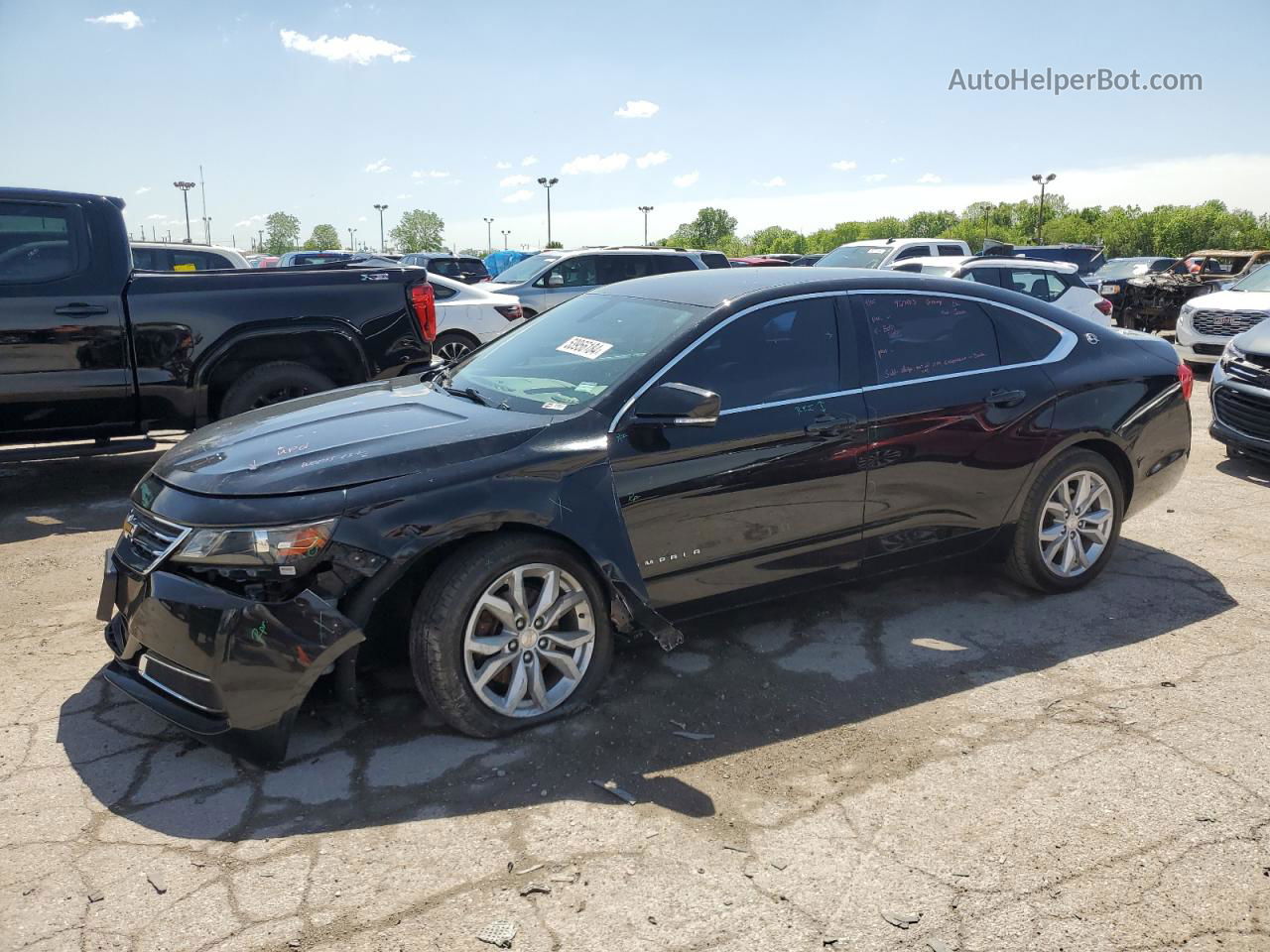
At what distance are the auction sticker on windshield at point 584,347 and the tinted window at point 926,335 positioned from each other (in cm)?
117

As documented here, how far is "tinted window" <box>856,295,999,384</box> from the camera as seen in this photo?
4359 millimetres

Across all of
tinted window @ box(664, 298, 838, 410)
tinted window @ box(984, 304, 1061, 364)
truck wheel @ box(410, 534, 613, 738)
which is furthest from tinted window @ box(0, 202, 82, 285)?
tinted window @ box(984, 304, 1061, 364)

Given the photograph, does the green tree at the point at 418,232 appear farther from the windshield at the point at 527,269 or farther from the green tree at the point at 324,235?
the windshield at the point at 527,269

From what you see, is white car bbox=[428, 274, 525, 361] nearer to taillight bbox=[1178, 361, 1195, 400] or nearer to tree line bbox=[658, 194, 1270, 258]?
taillight bbox=[1178, 361, 1195, 400]

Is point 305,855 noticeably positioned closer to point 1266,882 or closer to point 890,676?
point 890,676

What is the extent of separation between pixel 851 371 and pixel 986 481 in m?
0.89

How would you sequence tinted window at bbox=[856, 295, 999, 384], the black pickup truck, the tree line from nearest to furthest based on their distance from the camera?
tinted window at bbox=[856, 295, 999, 384], the black pickup truck, the tree line

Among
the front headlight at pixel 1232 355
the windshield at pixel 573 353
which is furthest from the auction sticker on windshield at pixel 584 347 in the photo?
the front headlight at pixel 1232 355

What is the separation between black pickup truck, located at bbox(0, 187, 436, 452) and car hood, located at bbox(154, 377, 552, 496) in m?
2.62

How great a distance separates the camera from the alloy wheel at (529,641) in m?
3.39

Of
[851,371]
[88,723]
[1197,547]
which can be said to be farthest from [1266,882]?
[88,723]

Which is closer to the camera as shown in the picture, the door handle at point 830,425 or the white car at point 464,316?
the door handle at point 830,425

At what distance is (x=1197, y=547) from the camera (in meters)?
5.68

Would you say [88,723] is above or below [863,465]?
below
